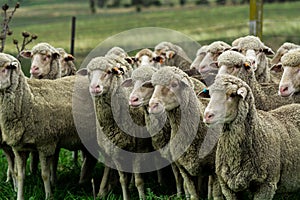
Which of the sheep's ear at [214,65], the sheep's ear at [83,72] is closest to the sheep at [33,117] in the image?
the sheep's ear at [83,72]

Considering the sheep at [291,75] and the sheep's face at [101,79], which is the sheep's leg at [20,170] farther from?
the sheep at [291,75]

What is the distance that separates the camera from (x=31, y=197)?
20.3 feet

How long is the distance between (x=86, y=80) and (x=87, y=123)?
0.48 meters

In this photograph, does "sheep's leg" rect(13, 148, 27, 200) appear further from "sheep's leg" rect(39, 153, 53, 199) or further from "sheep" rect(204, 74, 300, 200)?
"sheep" rect(204, 74, 300, 200)

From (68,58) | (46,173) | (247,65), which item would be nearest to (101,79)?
(46,173)

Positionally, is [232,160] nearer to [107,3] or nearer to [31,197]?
[31,197]

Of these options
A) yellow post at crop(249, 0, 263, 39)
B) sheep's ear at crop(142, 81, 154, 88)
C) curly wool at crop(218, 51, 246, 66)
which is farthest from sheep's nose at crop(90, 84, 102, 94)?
yellow post at crop(249, 0, 263, 39)

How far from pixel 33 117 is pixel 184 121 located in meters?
1.66

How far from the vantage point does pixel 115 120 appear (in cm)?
601

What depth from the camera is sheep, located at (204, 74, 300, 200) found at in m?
4.72

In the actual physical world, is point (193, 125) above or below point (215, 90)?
below

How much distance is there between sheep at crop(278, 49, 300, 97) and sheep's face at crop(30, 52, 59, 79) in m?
2.72

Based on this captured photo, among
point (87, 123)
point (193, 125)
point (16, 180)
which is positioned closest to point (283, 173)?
point (193, 125)

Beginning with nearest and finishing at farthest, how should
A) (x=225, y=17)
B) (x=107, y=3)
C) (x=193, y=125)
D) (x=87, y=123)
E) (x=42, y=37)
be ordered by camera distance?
(x=193, y=125) < (x=87, y=123) < (x=42, y=37) < (x=225, y=17) < (x=107, y=3)
